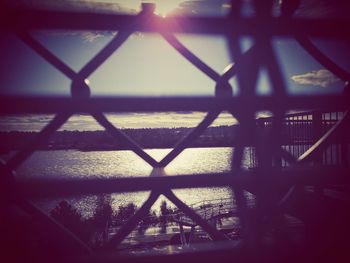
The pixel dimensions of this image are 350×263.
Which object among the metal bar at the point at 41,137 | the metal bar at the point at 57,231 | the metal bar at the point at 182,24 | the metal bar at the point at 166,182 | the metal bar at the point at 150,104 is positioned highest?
the metal bar at the point at 182,24

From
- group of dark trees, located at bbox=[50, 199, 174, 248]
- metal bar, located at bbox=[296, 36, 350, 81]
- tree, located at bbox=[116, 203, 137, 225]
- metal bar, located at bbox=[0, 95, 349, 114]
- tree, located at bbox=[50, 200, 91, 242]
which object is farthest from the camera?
tree, located at bbox=[116, 203, 137, 225]

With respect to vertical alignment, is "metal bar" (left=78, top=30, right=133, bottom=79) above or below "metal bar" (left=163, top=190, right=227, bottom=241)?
above

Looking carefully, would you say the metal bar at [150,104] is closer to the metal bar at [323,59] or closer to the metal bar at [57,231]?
the metal bar at [323,59]

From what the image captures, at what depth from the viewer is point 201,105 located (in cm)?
138

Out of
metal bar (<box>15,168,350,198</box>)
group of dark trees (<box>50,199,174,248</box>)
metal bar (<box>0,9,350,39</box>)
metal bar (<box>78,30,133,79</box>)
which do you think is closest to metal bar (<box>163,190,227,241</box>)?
metal bar (<box>15,168,350,198</box>)

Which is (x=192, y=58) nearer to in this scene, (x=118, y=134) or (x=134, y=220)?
(x=118, y=134)

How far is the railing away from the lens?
1.32 metres

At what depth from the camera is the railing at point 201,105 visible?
4.32 feet

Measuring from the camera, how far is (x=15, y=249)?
1440 millimetres

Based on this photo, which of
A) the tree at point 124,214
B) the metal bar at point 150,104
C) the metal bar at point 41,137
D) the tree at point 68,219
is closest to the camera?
the metal bar at point 150,104

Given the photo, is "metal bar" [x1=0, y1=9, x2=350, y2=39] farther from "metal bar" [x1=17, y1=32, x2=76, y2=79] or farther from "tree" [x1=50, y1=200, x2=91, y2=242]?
"tree" [x1=50, y1=200, x2=91, y2=242]

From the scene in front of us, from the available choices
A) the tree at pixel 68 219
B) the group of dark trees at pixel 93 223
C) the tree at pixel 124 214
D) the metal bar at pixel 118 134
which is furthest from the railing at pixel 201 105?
the tree at pixel 124 214

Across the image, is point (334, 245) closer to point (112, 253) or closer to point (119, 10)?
point (112, 253)

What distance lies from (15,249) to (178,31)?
1.47m
